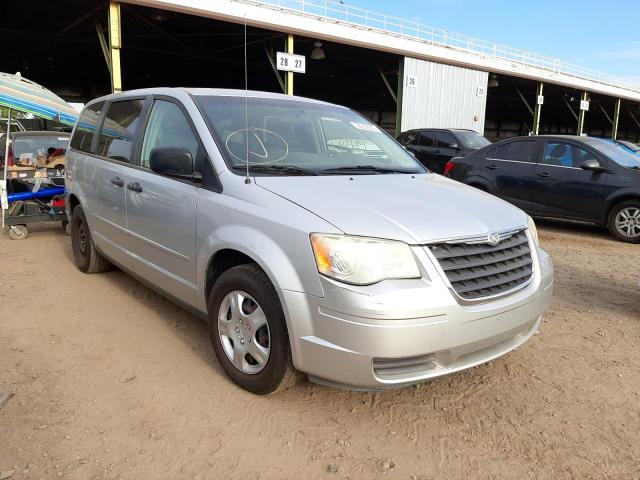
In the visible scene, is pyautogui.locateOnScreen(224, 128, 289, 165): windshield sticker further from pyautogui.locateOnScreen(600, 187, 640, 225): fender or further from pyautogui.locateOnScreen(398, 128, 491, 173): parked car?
pyautogui.locateOnScreen(398, 128, 491, 173): parked car

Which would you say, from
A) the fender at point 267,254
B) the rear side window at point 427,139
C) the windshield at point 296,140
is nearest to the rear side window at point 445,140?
the rear side window at point 427,139

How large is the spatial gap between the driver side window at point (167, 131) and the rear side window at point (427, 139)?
10.1 metres

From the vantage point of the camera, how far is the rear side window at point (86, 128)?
5.12 meters

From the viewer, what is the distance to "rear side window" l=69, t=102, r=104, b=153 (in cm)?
512

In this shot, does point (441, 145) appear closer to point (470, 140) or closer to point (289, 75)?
point (470, 140)

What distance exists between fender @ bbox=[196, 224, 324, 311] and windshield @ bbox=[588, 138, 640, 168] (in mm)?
6830

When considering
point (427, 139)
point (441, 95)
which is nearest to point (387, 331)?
point (427, 139)

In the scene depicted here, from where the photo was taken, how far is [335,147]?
12.3 ft

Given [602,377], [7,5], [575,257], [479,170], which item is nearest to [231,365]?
[602,377]

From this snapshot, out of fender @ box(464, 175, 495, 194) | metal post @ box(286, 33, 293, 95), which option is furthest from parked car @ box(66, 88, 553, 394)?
metal post @ box(286, 33, 293, 95)

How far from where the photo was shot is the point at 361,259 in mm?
2422

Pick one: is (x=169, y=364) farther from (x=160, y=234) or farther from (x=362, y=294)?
(x=362, y=294)

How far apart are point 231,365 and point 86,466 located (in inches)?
37.1

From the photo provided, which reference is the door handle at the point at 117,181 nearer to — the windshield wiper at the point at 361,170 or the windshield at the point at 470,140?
the windshield wiper at the point at 361,170
